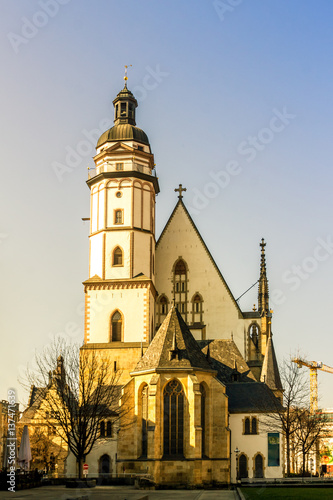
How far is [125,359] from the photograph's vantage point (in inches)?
2122

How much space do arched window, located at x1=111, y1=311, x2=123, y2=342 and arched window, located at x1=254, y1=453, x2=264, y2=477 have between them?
13.4 metres

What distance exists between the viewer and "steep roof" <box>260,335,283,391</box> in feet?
188

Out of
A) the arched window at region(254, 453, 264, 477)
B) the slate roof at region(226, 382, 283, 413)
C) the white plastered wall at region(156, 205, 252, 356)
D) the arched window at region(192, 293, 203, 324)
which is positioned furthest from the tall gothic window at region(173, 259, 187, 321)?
the arched window at region(254, 453, 264, 477)

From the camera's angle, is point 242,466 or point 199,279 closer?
point 242,466

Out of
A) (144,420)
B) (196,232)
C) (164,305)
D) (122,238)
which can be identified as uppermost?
(196,232)

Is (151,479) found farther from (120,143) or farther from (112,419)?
(120,143)

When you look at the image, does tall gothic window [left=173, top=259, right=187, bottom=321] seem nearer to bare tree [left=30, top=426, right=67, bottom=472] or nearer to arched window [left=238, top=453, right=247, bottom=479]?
arched window [left=238, top=453, right=247, bottom=479]

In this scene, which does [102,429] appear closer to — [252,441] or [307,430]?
[252,441]

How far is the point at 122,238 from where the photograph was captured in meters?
56.8

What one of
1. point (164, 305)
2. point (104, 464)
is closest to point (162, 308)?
point (164, 305)

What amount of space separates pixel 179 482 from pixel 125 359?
11.5m

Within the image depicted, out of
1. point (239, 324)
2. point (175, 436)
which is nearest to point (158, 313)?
point (239, 324)

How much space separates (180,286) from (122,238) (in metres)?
7.26

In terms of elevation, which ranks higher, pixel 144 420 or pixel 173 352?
pixel 173 352
